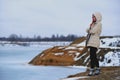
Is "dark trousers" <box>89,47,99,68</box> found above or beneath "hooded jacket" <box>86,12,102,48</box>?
beneath

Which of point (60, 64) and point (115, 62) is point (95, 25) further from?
point (60, 64)

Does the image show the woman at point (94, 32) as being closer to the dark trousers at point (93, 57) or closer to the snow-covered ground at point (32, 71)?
the dark trousers at point (93, 57)

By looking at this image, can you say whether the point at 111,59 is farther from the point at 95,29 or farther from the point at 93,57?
the point at 95,29

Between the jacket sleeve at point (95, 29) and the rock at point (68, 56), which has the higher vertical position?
the jacket sleeve at point (95, 29)

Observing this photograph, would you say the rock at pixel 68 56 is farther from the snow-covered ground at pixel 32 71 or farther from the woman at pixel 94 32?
the woman at pixel 94 32

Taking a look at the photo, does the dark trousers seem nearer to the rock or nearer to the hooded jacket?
the hooded jacket

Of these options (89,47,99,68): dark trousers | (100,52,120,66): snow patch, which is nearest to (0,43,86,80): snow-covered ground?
(100,52,120,66): snow patch

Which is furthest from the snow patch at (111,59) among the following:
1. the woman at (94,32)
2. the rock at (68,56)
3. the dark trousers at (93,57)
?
the woman at (94,32)

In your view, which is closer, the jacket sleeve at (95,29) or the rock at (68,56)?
the jacket sleeve at (95,29)

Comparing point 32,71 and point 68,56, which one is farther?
point 68,56

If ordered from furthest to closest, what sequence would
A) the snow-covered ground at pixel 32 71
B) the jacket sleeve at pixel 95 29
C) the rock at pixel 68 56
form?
the rock at pixel 68 56 < the snow-covered ground at pixel 32 71 < the jacket sleeve at pixel 95 29

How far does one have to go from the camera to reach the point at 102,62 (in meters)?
26.8

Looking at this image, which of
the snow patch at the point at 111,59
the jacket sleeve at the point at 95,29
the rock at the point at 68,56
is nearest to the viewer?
the jacket sleeve at the point at 95,29

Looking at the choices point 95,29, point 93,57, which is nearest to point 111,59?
point 93,57
